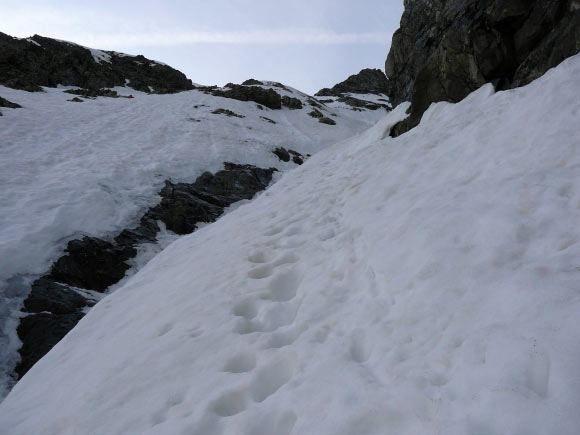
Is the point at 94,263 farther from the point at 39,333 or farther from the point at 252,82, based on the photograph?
the point at 252,82

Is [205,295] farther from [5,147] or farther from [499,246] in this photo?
[5,147]

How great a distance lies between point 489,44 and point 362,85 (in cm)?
6615

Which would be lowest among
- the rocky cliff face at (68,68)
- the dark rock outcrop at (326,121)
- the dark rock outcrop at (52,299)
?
the dark rock outcrop at (52,299)

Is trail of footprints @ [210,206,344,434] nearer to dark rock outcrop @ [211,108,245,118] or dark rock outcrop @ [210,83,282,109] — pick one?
dark rock outcrop @ [211,108,245,118]

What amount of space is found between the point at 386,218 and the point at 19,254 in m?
8.13

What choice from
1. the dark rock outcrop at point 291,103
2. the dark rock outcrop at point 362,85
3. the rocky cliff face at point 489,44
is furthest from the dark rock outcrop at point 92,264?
the dark rock outcrop at point 362,85

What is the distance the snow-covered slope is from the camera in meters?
9.33

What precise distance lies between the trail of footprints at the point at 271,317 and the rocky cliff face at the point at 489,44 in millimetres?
5504

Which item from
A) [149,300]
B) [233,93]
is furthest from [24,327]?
[233,93]

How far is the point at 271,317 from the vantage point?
183 inches

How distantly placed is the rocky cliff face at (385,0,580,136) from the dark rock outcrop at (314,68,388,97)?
190 feet

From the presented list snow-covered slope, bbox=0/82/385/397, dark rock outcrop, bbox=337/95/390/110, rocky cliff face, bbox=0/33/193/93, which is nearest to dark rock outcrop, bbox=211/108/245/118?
snow-covered slope, bbox=0/82/385/397

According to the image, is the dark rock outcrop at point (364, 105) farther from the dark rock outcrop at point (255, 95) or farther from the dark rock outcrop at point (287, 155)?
the dark rock outcrop at point (287, 155)

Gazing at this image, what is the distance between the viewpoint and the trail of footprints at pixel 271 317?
11.3 feet
